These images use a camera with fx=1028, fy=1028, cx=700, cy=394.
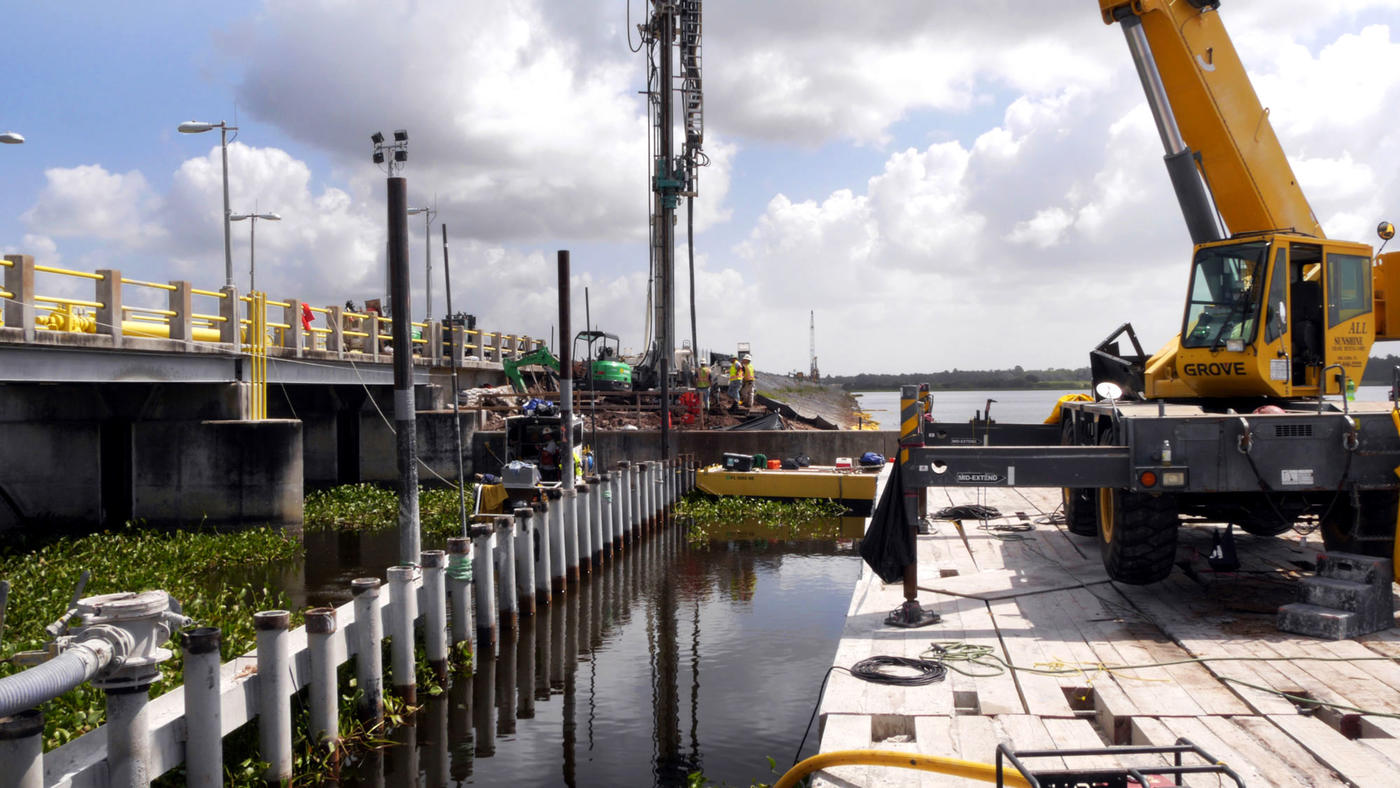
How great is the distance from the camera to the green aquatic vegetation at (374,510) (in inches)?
915

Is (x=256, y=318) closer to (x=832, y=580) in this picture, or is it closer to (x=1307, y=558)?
(x=832, y=580)

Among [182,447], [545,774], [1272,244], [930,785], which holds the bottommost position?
[545,774]

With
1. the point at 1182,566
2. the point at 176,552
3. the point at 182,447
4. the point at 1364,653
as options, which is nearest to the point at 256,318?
the point at 182,447

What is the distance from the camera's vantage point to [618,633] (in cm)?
1415

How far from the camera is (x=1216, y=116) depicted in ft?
38.2

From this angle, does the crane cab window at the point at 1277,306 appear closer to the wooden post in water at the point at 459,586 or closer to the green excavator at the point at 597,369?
the wooden post in water at the point at 459,586

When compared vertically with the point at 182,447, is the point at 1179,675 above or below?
below

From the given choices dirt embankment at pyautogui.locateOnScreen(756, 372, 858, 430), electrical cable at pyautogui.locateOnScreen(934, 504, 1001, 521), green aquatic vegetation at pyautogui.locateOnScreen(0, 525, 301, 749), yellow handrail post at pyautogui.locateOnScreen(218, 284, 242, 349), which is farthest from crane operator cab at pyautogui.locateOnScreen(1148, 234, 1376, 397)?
dirt embankment at pyautogui.locateOnScreen(756, 372, 858, 430)

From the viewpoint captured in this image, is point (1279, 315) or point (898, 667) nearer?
point (898, 667)

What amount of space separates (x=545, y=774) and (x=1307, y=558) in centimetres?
889

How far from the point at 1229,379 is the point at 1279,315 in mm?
762

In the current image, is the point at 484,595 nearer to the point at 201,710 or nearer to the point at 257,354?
the point at 201,710

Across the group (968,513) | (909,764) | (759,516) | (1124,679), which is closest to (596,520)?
(759,516)

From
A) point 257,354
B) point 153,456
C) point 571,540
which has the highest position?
point 257,354
